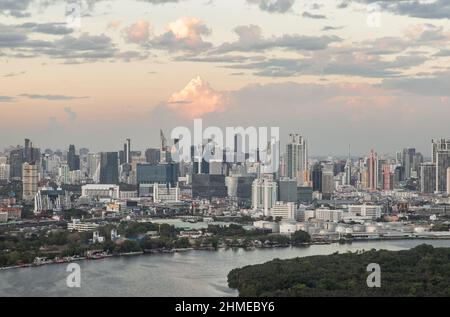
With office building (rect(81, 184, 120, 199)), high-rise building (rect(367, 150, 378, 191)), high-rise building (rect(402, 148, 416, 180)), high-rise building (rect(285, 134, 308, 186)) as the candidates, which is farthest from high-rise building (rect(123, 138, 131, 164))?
high-rise building (rect(402, 148, 416, 180))

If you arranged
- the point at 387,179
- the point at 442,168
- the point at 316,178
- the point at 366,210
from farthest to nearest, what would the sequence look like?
the point at 387,179, the point at 442,168, the point at 316,178, the point at 366,210

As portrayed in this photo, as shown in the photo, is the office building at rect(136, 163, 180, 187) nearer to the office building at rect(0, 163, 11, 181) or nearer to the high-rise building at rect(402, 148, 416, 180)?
the office building at rect(0, 163, 11, 181)

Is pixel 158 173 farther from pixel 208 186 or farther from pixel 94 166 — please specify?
pixel 94 166

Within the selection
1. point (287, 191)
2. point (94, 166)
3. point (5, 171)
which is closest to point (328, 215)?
point (287, 191)

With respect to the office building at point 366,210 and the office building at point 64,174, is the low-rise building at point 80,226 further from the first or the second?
the office building at point 64,174
